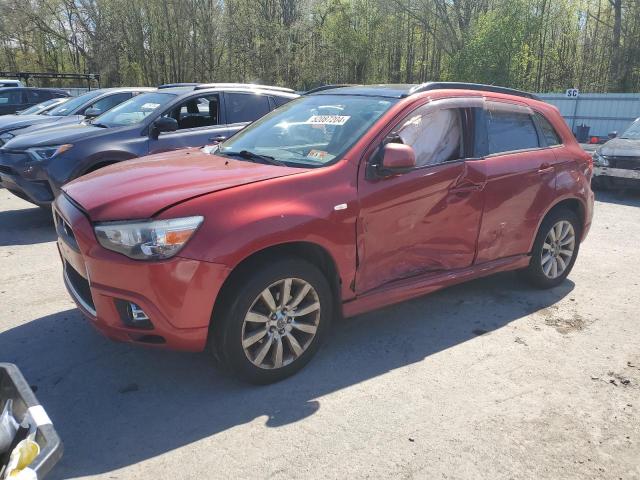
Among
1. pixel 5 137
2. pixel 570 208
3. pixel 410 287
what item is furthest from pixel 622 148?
pixel 5 137

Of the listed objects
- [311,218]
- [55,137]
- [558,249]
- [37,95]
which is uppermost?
[37,95]

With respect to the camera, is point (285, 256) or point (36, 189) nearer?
point (285, 256)

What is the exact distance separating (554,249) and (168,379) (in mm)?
3648

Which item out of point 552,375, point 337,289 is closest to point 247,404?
point 337,289

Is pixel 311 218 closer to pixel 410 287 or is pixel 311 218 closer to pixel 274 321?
pixel 274 321

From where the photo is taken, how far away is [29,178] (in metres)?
6.64

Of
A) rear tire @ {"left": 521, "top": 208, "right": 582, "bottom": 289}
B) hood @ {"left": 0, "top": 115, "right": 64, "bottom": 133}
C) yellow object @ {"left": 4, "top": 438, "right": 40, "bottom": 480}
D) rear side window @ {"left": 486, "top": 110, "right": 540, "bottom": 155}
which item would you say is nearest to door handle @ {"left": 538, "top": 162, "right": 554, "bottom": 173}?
rear side window @ {"left": 486, "top": 110, "right": 540, "bottom": 155}

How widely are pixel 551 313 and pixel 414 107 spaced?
2.17 meters

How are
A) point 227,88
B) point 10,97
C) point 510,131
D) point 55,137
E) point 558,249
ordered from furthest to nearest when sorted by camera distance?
point 10,97
point 227,88
point 55,137
point 558,249
point 510,131

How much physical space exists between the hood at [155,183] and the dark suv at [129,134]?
2562 millimetres

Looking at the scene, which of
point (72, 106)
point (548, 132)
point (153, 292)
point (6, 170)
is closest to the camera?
point (153, 292)

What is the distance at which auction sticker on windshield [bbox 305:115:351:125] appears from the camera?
3.98 meters

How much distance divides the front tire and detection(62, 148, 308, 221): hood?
0.58 m

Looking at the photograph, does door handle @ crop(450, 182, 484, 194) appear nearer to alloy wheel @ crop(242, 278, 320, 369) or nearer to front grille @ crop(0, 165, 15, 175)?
alloy wheel @ crop(242, 278, 320, 369)
